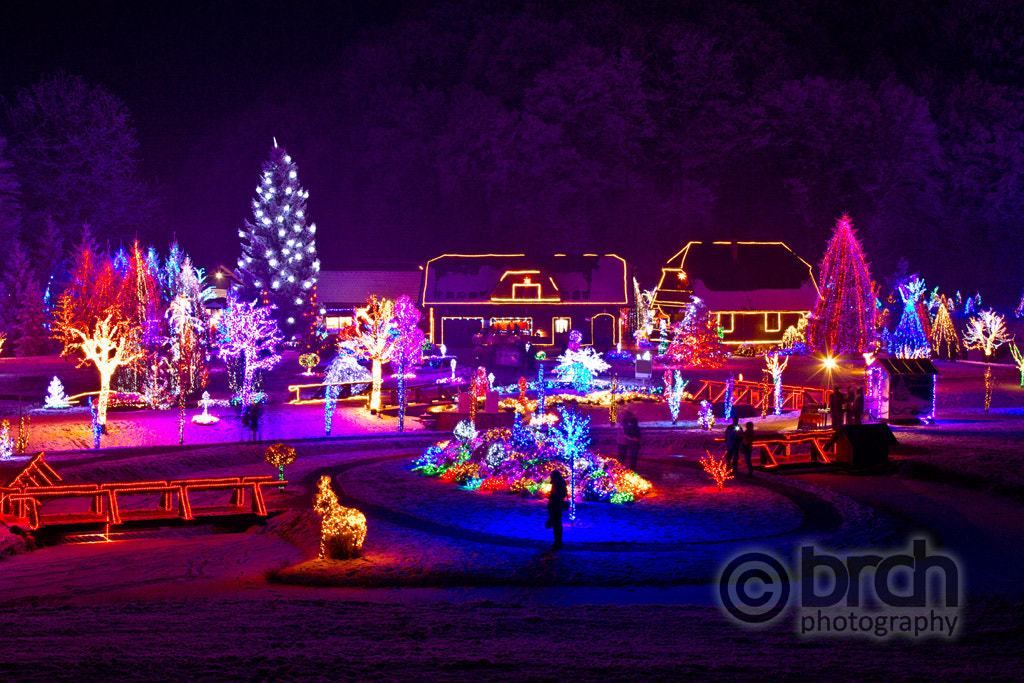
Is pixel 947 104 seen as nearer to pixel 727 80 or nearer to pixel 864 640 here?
pixel 727 80

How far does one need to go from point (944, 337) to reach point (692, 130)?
3329cm

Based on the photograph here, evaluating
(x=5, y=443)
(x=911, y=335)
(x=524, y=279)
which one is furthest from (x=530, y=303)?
(x=5, y=443)

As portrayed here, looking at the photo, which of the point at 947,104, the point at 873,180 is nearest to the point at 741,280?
the point at 873,180

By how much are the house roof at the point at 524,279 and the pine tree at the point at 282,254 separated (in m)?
8.78

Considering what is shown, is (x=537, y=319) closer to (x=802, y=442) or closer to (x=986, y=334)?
(x=986, y=334)

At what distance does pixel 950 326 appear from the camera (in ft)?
163

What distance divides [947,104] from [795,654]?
72875 mm

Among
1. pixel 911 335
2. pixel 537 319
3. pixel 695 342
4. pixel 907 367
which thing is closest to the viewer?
pixel 907 367

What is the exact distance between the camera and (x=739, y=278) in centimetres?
6012

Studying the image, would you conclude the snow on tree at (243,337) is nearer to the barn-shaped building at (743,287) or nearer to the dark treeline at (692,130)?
the barn-shaped building at (743,287)

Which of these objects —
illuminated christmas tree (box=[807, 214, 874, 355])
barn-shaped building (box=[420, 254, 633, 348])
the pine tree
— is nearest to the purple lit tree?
barn-shaped building (box=[420, 254, 633, 348])

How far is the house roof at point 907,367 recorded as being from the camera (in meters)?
26.6

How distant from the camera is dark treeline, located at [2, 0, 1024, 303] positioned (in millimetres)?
68938

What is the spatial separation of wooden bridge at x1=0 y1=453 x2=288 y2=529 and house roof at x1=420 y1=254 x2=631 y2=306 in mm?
42707
